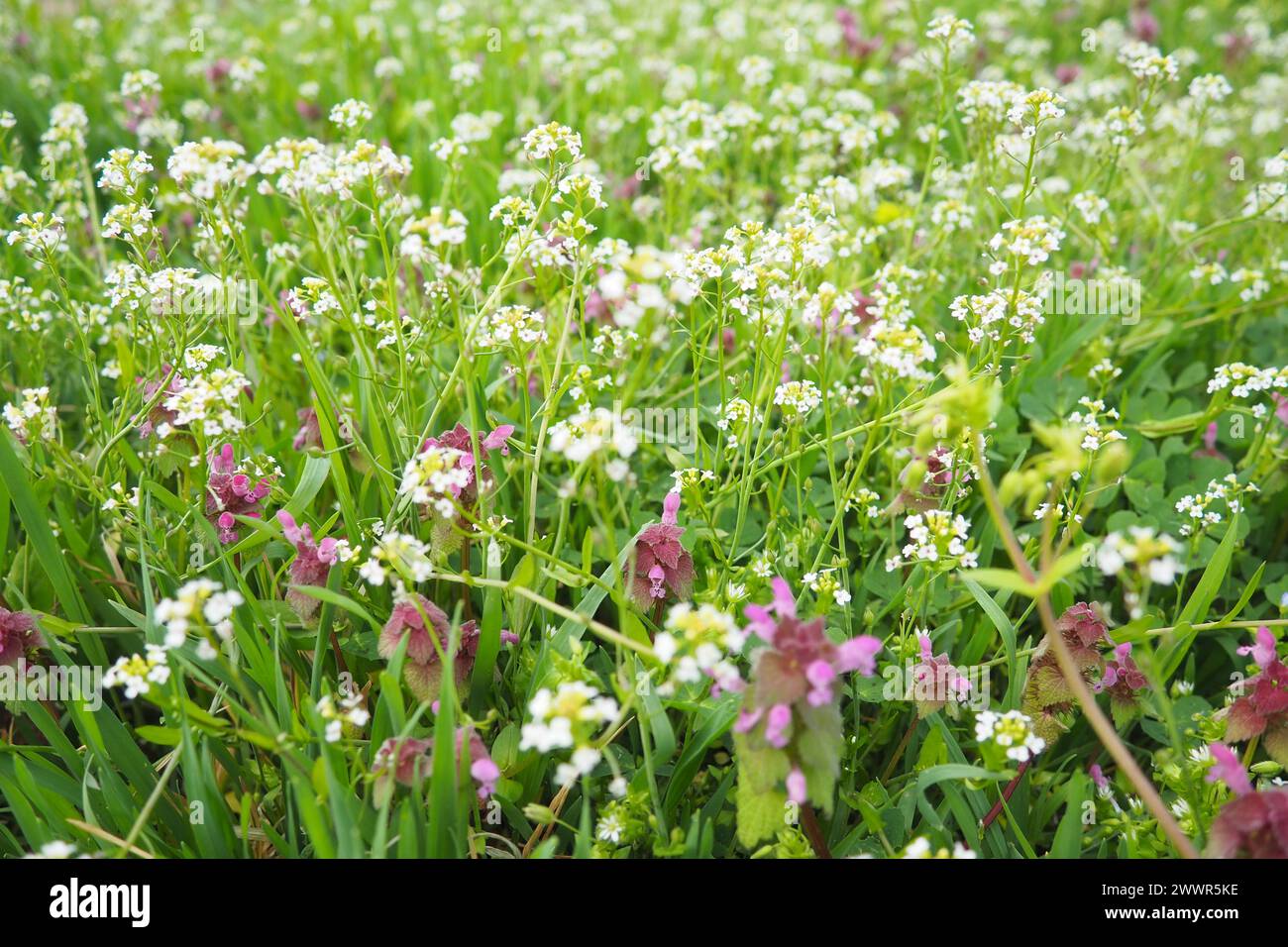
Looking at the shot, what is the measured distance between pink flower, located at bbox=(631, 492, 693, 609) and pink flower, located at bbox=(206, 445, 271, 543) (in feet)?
2.67

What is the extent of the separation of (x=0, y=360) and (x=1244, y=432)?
371 cm

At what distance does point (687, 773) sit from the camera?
183 cm

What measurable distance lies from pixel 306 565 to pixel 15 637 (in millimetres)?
585

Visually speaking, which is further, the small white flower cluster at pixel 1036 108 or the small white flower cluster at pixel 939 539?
the small white flower cluster at pixel 1036 108

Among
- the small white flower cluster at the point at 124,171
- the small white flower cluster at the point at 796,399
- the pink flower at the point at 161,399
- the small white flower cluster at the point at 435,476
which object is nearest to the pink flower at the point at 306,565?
the small white flower cluster at the point at 435,476

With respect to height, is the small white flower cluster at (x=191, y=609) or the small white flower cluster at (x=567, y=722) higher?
the small white flower cluster at (x=191, y=609)

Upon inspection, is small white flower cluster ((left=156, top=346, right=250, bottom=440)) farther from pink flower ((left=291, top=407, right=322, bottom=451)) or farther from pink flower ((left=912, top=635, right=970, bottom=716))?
pink flower ((left=912, top=635, right=970, bottom=716))

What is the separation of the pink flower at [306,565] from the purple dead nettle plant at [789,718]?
34.9 inches

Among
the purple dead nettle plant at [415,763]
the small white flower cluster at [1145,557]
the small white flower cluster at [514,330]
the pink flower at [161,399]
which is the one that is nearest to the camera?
the small white flower cluster at [1145,557]

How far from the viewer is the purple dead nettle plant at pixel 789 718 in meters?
1.46

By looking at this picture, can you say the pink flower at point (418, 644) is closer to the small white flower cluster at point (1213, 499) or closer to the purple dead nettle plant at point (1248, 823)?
the purple dead nettle plant at point (1248, 823)

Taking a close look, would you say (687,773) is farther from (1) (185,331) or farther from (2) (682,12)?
(2) (682,12)

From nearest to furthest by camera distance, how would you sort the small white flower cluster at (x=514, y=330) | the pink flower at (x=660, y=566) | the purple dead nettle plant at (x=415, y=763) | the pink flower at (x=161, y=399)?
the purple dead nettle plant at (x=415, y=763), the pink flower at (x=660, y=566), the small white flower cluster at (x=514, y=330), the pink flower at (x=161, y=399)
